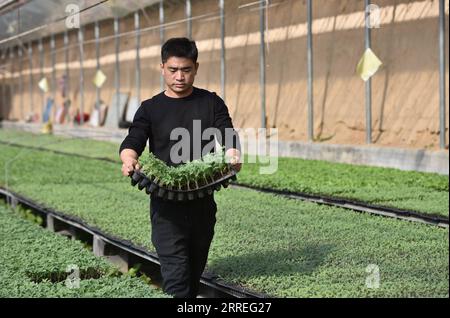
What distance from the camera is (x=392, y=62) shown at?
39.8 feet

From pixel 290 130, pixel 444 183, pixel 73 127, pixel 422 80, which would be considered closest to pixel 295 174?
pixel 444 183

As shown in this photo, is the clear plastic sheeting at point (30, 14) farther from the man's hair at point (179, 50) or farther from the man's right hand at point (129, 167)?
the man's right hand at point (129, 167)

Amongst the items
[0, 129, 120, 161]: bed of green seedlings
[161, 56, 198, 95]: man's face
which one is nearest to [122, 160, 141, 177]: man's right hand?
[161, 56, 198, 95]: man's face

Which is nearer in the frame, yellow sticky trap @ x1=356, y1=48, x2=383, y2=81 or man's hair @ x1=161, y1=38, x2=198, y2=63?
man's hair @ x1=161, y1=38, x2=198, y2=63

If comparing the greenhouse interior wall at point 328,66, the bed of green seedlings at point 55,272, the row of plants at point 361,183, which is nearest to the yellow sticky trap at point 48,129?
the greenhouse interior wall at point 328,66

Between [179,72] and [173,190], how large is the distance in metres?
0.58

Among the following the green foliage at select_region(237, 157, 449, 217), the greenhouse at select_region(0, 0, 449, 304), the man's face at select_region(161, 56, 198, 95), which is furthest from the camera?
the green foliage at select_region(237, 157, 449, 217)

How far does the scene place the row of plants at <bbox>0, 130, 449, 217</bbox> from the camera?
765 centimetres

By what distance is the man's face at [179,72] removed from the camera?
4.07 metres

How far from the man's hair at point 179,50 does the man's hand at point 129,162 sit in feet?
1.60

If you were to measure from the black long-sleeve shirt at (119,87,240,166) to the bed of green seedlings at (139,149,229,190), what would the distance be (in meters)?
0.13

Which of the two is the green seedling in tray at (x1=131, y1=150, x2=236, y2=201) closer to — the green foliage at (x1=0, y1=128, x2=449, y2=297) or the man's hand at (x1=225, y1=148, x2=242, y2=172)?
the man's hand at (x1=225, y1=148, x2=242, y2=172)

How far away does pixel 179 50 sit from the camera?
407 centimetres
